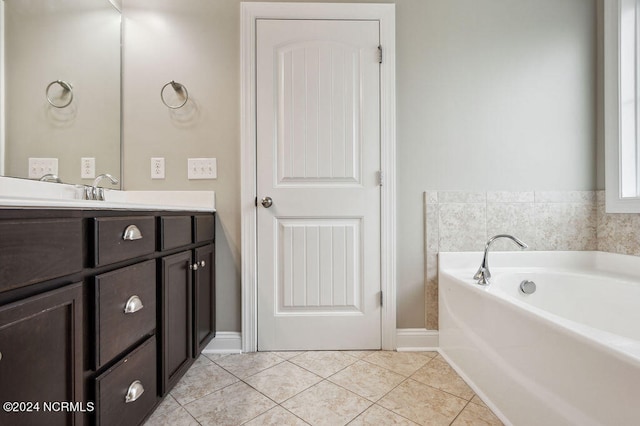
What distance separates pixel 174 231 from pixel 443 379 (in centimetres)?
145

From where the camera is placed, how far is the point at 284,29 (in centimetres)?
168

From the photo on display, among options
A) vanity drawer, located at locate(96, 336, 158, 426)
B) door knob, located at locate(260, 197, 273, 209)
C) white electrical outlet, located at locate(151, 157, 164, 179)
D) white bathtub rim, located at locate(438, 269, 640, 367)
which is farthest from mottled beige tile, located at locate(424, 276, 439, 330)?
white electrical outlet, located at locate(151, 157, 164, 179)

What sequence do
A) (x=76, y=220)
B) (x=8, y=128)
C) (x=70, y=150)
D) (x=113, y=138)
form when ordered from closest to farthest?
1. (x=76, y=220)
2. (x=8, y=128)
3. (x=70, y=150)
4. (x=113, y=138)

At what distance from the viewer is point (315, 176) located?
1700 millimetres

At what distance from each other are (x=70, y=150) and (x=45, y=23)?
1.74 ft

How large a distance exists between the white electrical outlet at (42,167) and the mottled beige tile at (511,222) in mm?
2262

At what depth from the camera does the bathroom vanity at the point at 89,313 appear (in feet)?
1.83

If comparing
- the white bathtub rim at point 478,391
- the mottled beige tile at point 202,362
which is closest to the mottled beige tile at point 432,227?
the white bathtub rim at point 478,391

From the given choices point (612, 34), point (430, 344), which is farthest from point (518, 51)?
point (430, 344)

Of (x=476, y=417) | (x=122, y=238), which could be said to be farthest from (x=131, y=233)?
(x=476, y=417)

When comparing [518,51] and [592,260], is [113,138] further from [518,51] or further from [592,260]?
[592,260]

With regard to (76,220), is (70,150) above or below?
above

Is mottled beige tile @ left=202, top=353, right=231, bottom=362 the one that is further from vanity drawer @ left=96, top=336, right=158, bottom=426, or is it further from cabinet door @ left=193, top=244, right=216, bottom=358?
vanity drawer @ left=96, top=336, right=158, bottom=426

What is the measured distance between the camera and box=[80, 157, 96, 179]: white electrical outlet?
4.56 feet
